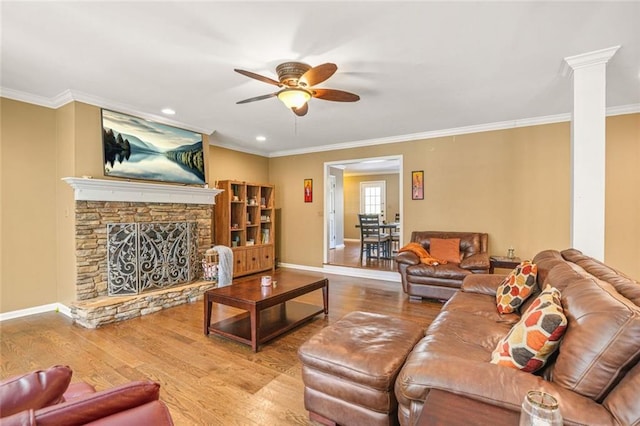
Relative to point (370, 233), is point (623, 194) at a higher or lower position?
higher

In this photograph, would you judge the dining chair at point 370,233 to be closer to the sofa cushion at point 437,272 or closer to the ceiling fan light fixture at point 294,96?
the sofa cushion at point 437,272

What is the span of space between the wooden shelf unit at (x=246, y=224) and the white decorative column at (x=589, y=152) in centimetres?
486

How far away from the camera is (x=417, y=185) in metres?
5.40

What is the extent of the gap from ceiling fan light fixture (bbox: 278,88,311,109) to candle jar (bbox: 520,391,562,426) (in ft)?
8.54

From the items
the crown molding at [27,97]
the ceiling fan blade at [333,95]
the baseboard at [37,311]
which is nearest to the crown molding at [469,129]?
the ceiling fan blade at [333,95]

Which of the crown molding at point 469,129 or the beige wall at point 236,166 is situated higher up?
the crown molding at point 469,129

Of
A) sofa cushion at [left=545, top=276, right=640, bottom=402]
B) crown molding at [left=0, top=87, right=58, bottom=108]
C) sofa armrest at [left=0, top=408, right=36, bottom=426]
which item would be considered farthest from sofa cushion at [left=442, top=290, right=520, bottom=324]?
crown molding at [left=0, top=87, right=58, bottom=108]

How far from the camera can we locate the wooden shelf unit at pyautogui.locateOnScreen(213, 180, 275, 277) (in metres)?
5.69

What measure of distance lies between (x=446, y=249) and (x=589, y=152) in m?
2.31

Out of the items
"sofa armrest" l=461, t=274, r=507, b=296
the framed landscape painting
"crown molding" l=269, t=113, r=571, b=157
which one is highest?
"crown molding" l=269, t=113, r=571, b=157

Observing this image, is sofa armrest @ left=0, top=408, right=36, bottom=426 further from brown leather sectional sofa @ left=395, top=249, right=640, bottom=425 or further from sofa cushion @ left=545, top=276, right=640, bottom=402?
sofa cushion @ left=545, top=276, right=640, bottom=402

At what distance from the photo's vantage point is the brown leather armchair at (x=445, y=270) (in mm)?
4066

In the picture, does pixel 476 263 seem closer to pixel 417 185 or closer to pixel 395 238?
pixel 417 185

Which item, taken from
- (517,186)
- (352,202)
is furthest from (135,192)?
(352,202)
